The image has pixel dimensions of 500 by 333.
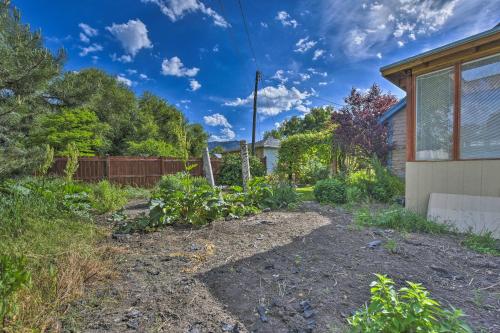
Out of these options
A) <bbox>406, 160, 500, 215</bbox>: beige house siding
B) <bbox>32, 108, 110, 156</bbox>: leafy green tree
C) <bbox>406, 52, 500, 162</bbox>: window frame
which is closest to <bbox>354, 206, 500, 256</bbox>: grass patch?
<bbox>406, 160, 500, 215</bbox>: beige house siding

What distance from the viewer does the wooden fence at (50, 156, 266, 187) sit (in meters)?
9.50

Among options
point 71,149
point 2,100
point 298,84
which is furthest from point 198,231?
point 298,84

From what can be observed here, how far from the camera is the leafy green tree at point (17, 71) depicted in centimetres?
383

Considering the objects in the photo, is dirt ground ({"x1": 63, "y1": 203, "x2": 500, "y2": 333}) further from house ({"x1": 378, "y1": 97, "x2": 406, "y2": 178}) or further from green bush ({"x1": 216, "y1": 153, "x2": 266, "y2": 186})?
green bush ({"x1": 216, "y1": 153, "x2": 266, "y2": 186})

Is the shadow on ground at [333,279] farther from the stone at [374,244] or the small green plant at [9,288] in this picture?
the small green plant at [9,288]

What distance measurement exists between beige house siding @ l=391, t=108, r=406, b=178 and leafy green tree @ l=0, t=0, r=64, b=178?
9.19 meters

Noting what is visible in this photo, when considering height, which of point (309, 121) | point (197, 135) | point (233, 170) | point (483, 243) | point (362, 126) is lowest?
point (483, 243)

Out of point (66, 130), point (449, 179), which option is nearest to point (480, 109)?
point (449, 179)

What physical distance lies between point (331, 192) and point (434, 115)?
2480mm

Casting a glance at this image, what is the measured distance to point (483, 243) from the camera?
2916mm

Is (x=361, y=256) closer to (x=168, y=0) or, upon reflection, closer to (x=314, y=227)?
(x=314, y=227)

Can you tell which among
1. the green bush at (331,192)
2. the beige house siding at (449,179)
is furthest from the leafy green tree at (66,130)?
the beige house siding at (449,179)

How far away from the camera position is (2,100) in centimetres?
471

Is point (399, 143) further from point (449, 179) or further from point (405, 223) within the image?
point (405, 223)
